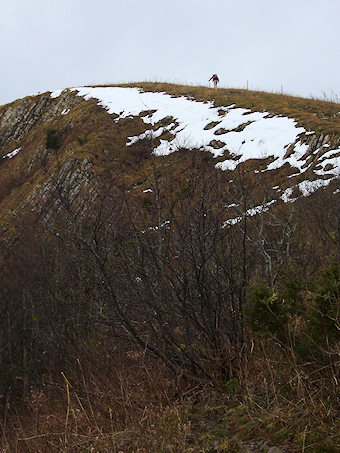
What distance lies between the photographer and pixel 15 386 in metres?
8.23

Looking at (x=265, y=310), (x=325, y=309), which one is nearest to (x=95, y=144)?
(x=265, y=310)

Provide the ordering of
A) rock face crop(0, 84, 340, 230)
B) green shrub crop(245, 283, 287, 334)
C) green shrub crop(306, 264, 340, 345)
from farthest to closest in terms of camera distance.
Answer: rock face crop(0, 84, 340, 230) < green shrub crop(245, 283, 287, 334) < green shrub crop(306, 264, 340, 345)

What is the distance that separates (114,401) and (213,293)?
121cm

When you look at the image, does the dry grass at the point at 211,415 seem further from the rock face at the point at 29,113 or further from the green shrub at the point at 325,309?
the rock face at the point at 29,113

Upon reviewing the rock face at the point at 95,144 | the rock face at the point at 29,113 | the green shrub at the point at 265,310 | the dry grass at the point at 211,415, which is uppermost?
the rock face at the point at 29,113

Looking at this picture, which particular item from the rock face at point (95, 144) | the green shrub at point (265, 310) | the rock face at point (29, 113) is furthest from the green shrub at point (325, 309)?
the rock face at point (29, 113)

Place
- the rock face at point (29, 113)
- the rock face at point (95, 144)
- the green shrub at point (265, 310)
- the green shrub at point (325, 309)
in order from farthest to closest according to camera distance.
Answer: the rock face at point (29, 113) < the rock face at point (95, 144) < the green shrub at point (265, 310) < the green shrub at point (325, 309)

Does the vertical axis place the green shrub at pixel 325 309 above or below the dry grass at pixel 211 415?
above

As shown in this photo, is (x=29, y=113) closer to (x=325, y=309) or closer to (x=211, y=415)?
(x=211, y=415)

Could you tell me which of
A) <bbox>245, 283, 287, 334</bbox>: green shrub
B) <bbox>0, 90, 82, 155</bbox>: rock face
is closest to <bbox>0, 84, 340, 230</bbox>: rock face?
<bbox>0, 90, 82, 155</bbox>: rock face

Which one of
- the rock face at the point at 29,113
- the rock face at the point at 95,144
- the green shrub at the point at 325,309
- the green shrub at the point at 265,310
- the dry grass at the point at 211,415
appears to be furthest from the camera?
the rock face at the point at 29,113

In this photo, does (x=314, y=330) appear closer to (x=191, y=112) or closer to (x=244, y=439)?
(x=244, y=439)

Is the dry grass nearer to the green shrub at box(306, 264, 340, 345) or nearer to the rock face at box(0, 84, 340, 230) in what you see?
the green shrub at box(306, 264, 340, 345)

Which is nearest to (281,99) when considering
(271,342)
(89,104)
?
(89,104)
